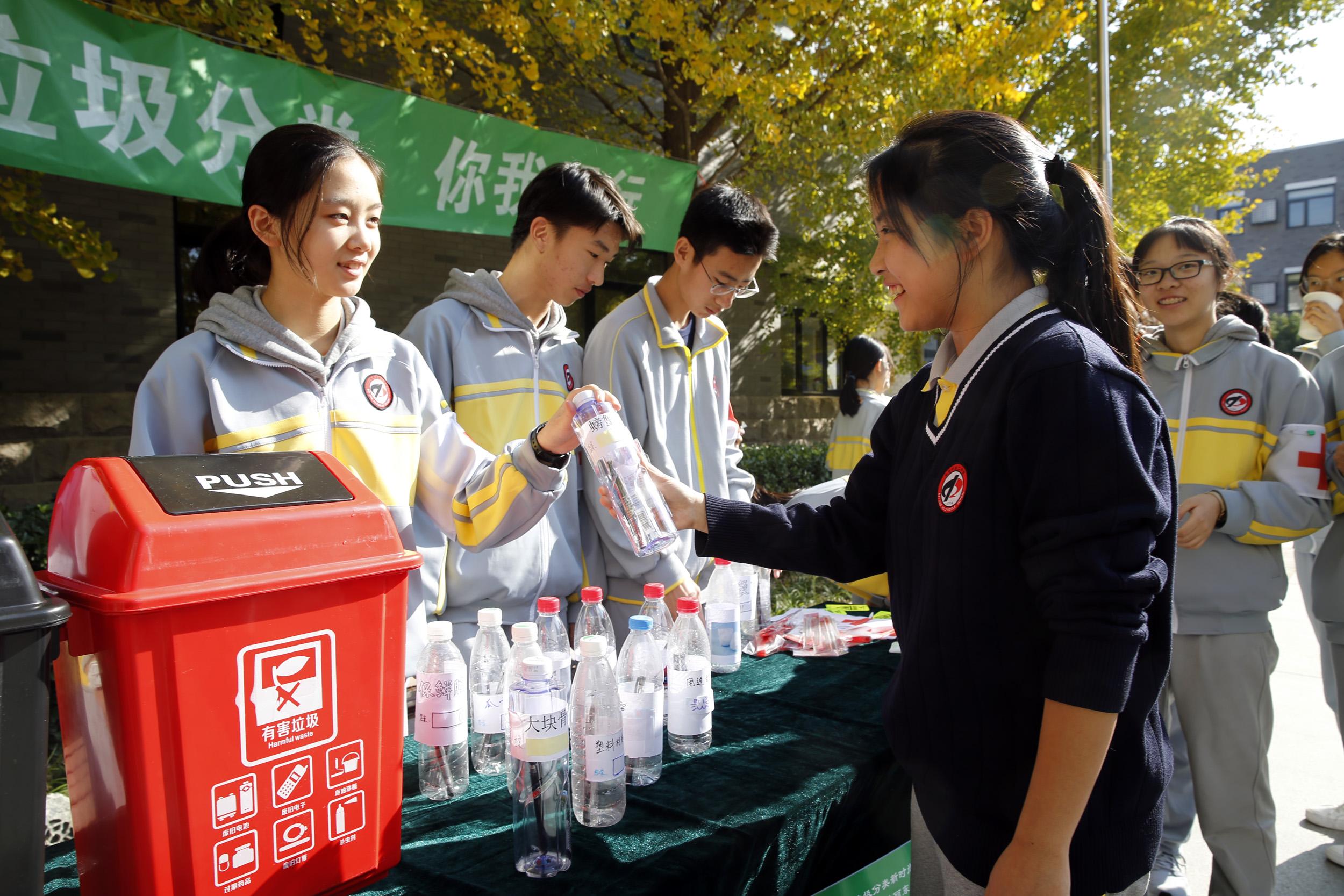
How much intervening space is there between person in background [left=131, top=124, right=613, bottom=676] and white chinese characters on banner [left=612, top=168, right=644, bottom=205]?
3.92m

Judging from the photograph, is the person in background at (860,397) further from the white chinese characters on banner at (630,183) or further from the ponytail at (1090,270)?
the ponytail at (1090,270)

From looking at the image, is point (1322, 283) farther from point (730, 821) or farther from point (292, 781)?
point (292, 781)

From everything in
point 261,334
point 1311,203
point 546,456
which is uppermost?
point 1311,203

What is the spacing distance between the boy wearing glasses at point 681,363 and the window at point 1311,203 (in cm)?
3808

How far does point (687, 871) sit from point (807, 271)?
918cm

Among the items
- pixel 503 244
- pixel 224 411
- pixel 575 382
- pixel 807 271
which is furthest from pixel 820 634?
pixel 807 271

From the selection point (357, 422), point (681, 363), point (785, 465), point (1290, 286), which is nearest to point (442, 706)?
point (357, 422)

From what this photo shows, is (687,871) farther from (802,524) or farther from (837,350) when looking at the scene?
(837,350)

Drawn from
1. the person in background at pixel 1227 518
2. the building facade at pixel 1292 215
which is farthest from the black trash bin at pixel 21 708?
the building facade at pixel 1292 215

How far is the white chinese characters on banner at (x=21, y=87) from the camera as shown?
10.5 feet

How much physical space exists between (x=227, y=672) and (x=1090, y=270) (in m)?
1.33

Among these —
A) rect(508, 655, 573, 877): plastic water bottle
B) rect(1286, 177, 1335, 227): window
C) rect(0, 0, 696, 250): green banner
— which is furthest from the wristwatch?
rect(1286, 177, 1335, 227): window

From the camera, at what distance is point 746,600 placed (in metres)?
2.59

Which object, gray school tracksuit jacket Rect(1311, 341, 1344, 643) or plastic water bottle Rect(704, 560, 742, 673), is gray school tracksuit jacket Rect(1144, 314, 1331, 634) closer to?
gray school tracksuit jacket Rect(1311, 341, 1344, 643)
